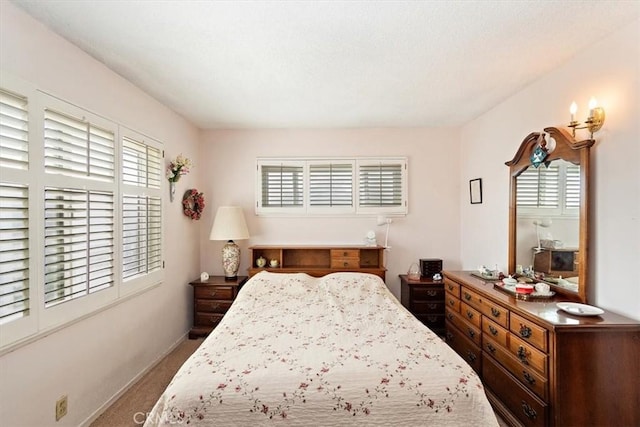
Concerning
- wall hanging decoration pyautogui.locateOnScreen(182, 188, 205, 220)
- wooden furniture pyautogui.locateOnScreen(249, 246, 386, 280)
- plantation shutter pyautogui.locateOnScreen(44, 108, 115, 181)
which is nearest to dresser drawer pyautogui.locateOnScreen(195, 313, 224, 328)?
wooden furniture pyautogui.locateOnScreen(249, 246, 386, 280)

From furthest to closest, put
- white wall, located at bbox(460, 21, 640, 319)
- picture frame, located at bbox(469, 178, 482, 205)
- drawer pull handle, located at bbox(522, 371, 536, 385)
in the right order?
picture frame, located at bbox(469, 178, 482, 205) < drawer pull handle, located at bbox(522, 371, 536, 385) < white wall, located at bbox(460, 21, 640, 319)

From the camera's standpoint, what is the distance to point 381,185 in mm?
3648

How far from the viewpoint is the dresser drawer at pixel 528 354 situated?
166 centimetres

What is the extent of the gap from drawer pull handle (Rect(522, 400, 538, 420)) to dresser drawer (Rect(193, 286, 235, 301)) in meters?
2.69

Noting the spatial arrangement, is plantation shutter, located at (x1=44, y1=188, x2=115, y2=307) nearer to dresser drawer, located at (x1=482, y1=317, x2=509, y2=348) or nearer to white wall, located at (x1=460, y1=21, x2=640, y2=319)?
dresser drawer, located at (x1=482, y1=317, x2=509, y2=348)

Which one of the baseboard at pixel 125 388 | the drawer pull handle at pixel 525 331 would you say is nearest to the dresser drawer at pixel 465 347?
the drawer pull handle at pixel 525 331

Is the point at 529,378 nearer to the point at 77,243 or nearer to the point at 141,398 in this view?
the point at 141,398

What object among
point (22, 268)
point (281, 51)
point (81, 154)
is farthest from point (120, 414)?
point (281, 51)

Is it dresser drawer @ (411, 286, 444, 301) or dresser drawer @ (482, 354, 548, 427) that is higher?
dresser drawer @ (411, 286, 444, 301)

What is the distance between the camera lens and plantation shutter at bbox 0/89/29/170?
4.75ft

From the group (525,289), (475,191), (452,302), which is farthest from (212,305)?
(475,191)

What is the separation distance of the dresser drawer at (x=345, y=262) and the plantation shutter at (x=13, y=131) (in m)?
2.71

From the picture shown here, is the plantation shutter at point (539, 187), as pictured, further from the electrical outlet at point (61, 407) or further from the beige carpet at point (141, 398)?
the electrical outlet at point (61, 407)

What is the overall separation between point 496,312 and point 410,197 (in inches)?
71.6
